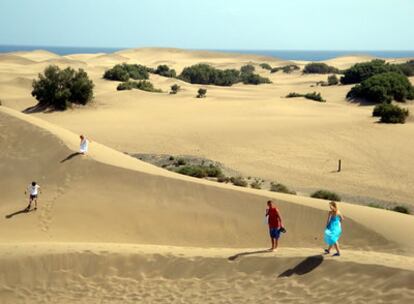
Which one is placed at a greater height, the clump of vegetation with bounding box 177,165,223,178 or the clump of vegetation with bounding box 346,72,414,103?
the clump of vegetation with bounding box 346,72,414,103

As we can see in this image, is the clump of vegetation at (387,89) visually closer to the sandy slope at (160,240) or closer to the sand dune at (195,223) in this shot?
the sand dune at (195,223)

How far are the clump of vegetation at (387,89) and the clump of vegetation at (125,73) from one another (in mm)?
26403

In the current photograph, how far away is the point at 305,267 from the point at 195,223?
499 centimetres

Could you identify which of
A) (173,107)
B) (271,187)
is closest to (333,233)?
(271,187)

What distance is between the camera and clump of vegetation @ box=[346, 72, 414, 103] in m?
42.0

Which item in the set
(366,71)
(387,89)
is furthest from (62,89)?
(366,71)

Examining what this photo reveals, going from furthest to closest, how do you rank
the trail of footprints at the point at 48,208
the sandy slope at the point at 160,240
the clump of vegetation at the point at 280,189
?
the clump of vegetation at the point at 280,189 → the trail of footprints at the point at 48,208 → the sandy slope at the point at 160,240

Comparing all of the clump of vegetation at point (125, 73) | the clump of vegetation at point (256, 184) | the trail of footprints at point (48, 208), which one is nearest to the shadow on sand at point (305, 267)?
the trail of footprints at point (48, 208)

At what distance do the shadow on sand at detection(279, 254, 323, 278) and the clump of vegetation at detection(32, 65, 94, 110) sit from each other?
31.9 metres

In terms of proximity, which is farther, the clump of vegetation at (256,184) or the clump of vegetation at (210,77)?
the clump of vegetation at (210,77)

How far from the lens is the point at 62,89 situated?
40.1 meters

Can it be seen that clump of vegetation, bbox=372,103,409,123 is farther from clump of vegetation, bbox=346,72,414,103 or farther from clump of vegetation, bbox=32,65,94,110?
clump of vegetation, bbox=32,65,94,110

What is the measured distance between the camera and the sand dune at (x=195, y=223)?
10094mm

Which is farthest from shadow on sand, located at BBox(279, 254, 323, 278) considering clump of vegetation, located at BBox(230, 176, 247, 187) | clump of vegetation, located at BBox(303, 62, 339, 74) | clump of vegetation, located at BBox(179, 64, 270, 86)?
clump of vegetation, located at BBox(303, 62, 339, 74)
